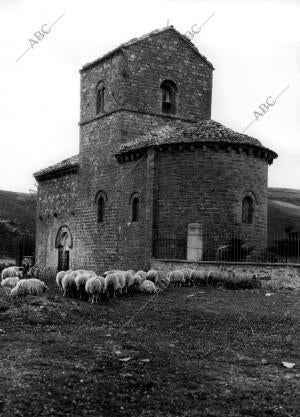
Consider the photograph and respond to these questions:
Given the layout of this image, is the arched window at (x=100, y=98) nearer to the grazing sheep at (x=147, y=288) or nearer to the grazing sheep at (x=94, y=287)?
the grazing sheep at (x=147, y=288)

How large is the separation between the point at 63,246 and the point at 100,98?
874cm

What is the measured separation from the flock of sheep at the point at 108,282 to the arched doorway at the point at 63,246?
9322 millimetres

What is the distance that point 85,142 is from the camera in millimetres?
29312

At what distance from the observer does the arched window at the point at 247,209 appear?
2380 cm

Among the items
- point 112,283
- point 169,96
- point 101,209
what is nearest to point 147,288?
point 112,283

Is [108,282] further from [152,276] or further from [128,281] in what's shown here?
[152,276]

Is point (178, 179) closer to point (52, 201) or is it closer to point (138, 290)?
point (138, 290)

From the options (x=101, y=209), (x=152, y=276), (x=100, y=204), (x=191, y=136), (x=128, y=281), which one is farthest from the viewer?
(x=100, y=204)

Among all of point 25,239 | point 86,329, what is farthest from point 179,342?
point 25,239

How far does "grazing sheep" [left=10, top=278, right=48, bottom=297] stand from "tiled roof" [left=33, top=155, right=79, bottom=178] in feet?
52.0

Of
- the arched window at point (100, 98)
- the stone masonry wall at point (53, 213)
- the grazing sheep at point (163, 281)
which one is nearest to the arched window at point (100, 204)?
the stone masonry wall at point (53, 213)

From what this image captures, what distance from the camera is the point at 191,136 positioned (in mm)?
23312

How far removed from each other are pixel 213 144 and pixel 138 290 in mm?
8594

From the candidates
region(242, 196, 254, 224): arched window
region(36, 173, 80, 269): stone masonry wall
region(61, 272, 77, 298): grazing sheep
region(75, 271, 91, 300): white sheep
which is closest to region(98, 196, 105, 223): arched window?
region(36, 173, 80, 269): stone masonry wall
